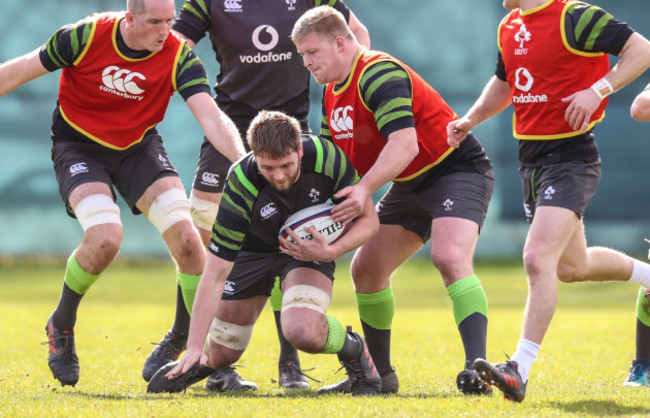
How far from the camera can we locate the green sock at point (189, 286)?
19.2 feet

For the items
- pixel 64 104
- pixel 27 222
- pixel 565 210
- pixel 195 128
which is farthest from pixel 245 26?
pixel 27 222

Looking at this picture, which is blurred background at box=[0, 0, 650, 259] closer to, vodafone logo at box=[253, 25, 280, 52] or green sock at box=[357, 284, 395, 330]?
vodafone logo at box=[253, 25, 280, 52]

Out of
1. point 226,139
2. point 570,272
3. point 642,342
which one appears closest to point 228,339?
point 226,139

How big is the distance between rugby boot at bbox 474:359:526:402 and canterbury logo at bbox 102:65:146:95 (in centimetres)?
272

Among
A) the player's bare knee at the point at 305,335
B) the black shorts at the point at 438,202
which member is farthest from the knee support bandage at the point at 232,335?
the black shorts at the point at 438,202

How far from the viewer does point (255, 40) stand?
6.36 m

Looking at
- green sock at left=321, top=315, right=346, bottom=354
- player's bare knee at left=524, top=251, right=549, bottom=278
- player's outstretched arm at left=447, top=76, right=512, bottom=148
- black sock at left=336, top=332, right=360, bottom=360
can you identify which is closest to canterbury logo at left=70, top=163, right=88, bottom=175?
green sock at left=321, top=315, right=346, bottom=354

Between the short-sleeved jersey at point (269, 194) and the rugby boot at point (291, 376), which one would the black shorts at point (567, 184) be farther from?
the rugby boot at point (291, 376)

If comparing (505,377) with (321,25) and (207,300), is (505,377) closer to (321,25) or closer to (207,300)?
(207,300)

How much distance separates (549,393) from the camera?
4.98 metres

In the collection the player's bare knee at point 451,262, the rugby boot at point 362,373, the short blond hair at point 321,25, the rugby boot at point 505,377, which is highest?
the short blond hair at point 321,25

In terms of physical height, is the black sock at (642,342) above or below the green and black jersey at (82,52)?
below

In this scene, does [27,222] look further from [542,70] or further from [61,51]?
[542,70]

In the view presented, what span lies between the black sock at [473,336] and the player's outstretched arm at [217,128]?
1.62 m
